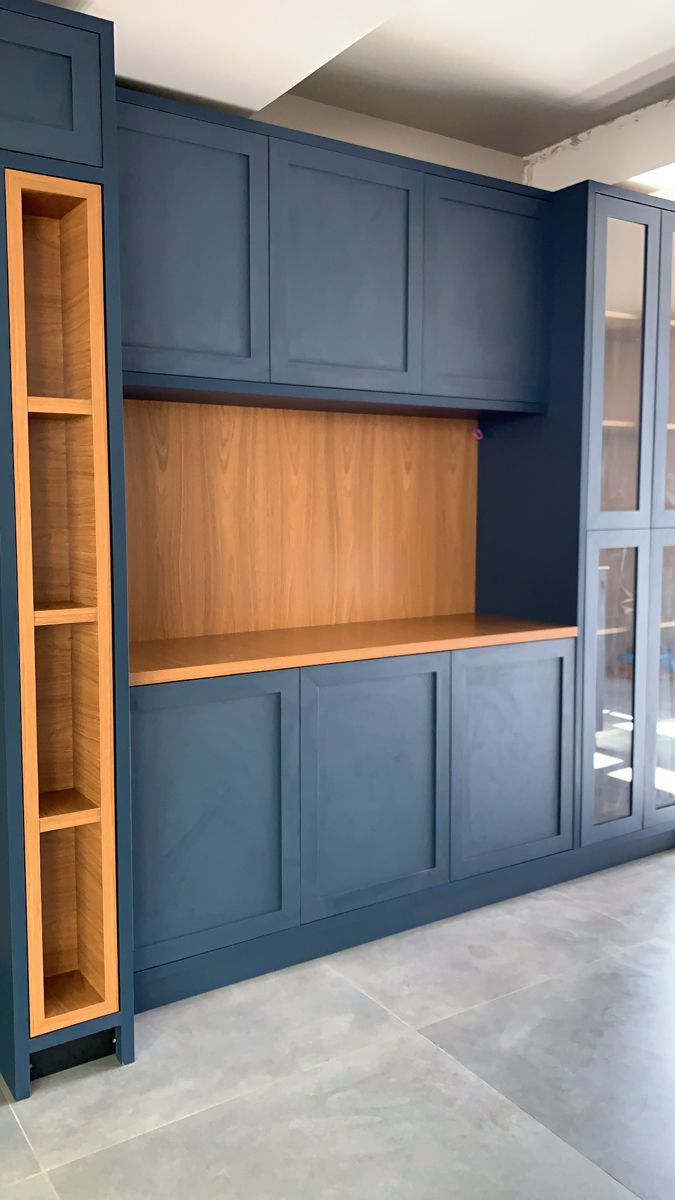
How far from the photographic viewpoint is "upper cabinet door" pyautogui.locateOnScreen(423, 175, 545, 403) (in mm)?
3018

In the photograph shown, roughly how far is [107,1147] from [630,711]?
222 cm

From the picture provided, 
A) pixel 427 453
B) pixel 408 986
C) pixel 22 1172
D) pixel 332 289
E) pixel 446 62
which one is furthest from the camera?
pixel 427 453

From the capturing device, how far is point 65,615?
212 centimetres

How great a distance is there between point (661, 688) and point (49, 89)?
108 inches

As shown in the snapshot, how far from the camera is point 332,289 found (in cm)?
279

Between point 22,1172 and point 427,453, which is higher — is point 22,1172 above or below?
below

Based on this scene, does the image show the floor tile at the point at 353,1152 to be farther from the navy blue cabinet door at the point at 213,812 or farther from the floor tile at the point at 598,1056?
the navy blue cabinet door at the point at 213,812

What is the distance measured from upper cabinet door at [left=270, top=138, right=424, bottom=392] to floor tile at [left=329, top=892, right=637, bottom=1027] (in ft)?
5.43

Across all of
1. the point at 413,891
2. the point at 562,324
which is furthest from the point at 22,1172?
the point at 562,324

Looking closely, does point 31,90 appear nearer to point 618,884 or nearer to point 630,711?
point 630,711

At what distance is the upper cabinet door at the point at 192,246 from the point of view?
244cm

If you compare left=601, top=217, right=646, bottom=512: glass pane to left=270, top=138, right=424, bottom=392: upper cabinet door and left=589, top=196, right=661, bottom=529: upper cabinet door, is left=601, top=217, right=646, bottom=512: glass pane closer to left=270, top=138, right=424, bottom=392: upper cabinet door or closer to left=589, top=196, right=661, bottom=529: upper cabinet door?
left=589, top=196, right=661, bottom=529: upper cabinet door

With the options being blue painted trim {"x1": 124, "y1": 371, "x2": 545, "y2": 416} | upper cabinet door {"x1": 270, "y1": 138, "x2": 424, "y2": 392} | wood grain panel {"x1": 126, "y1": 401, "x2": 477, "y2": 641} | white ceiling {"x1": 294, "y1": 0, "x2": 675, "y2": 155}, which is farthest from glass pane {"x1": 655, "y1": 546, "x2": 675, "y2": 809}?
white ceiling {"x1": 294, "y1": 0, "x2": 675, "y2": 155}

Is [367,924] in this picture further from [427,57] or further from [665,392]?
[427,57]
